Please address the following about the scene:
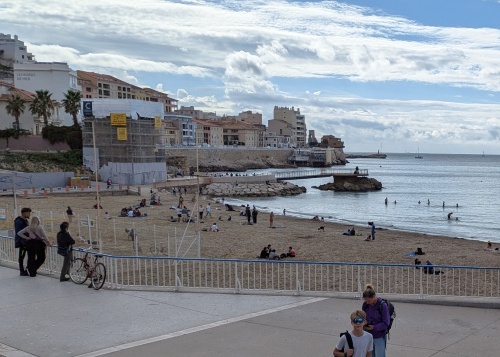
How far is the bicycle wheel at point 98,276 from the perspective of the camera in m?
11.1

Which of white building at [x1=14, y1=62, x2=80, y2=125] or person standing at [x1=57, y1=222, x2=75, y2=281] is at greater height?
white building at [x1=14, y1=62, x2=80, y2=125]

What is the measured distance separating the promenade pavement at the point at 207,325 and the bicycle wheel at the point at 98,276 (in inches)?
9.7

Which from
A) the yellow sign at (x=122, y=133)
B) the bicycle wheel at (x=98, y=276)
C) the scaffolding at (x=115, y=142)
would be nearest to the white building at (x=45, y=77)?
the scaffolding at (x=115, y=142)

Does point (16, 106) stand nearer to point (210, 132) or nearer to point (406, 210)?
point (406, 210)

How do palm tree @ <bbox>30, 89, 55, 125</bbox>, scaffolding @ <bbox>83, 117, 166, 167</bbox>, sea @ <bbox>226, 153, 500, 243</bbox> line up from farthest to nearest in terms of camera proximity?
1. palm tree @ <bbox>30, 89, 55, 125</bbox>
2. scaffolding @ <bbox>83, 117, 166, 167</bbox>
3. sea @ <bbox>226, 153, 500, 243</bbox>

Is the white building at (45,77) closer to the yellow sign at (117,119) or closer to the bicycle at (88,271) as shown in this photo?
the yellow sign at (117,119)

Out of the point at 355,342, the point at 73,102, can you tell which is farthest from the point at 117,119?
the point at 355,342

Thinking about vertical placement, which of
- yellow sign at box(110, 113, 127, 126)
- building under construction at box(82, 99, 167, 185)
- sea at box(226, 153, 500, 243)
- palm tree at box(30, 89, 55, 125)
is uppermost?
palm tree at box(30, 89, 55, 125)

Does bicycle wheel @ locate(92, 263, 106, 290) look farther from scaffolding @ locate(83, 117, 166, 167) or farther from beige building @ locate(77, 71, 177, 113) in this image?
beige building @ locate(77, 71, 177, 113)

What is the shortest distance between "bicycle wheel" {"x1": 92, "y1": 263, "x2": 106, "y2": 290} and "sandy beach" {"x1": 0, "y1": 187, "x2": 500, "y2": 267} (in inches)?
282

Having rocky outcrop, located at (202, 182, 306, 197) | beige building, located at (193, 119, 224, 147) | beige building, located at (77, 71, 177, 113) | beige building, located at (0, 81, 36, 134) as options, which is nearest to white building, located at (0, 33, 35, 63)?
beige building, located at (77, 71, 177, 113)

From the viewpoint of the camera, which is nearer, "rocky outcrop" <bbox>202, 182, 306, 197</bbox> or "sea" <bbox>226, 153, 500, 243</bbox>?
"sea" <bbox>226, 153, 500, 243</bbox>

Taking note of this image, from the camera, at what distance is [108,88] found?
384 feet

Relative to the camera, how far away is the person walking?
11938 mm
